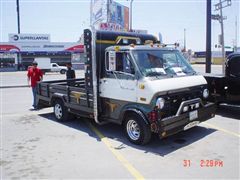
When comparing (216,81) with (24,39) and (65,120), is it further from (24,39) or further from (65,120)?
(24,39)

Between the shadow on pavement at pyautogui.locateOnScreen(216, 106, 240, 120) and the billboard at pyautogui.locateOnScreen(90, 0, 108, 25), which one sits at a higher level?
the billboard at pyautogui.locateOnScreen(90, 0, 108, 25)

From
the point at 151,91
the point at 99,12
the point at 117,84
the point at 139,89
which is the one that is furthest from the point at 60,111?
the point at 99,12

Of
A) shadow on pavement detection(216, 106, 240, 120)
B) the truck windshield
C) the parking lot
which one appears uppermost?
the truck windshield

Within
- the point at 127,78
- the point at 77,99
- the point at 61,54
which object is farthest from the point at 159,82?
the point at 61,54

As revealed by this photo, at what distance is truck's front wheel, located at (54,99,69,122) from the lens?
8571 mm

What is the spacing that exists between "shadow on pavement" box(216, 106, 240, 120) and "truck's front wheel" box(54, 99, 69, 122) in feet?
16.8

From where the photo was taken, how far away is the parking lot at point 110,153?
15.9 ft

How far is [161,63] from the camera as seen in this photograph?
6.73 metres

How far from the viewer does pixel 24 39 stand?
51500mm

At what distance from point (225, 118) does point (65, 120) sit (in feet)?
16.6

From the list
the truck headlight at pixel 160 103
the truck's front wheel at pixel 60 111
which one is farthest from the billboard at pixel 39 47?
the truck headlight at pixel 160 103

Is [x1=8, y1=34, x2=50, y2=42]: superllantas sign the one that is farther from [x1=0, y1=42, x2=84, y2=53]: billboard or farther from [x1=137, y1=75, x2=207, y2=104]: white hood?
[x1=137, y1=75, x2=207, y2=104]: white hood

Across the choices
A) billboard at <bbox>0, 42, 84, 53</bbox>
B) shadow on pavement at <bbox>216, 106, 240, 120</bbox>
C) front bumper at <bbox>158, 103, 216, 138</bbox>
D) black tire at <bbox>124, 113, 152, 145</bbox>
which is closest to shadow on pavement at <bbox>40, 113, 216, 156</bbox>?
black tire at <bbox>124, 113, 152, 145</bbox>

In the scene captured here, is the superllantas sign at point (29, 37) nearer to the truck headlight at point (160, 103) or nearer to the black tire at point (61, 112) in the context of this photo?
the black tire at point (61, 112)
